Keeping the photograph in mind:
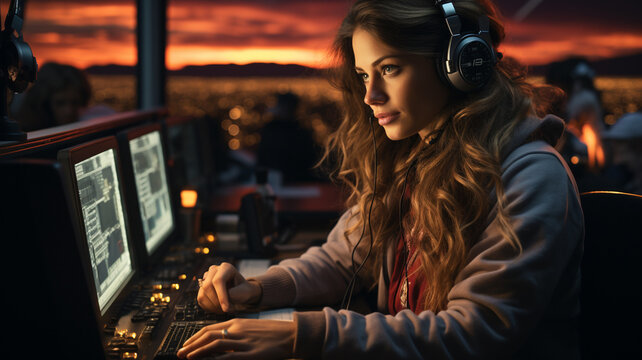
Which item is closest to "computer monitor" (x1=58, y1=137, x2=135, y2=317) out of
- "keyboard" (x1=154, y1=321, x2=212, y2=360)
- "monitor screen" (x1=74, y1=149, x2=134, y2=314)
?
"monitor screen" (x1=74, y1=149, x2=134, y2=314)

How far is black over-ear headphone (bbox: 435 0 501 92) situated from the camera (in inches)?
41.8

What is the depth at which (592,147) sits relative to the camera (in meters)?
3.73

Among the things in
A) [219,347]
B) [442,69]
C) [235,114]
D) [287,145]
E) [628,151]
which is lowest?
[235,114]

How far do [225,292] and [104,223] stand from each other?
0.30 metres

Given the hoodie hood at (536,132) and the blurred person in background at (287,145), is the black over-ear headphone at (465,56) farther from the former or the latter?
the blurred person in background at (287,145)

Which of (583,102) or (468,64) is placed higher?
(468,64)

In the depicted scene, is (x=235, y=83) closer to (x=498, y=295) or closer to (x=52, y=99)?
(x=52, y=99)

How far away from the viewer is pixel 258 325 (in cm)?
99

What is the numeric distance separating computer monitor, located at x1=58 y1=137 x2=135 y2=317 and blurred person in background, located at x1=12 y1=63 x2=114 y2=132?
1839 mm

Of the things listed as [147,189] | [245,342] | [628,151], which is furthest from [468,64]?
[628,151]

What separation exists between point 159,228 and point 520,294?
1.14 meters

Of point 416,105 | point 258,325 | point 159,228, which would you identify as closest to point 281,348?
point 258,325

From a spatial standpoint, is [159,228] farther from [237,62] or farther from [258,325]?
[237,62]

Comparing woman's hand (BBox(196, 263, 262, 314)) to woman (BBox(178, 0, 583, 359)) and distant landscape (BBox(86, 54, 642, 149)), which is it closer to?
woman (BBox(178, 0, 583, 359))
